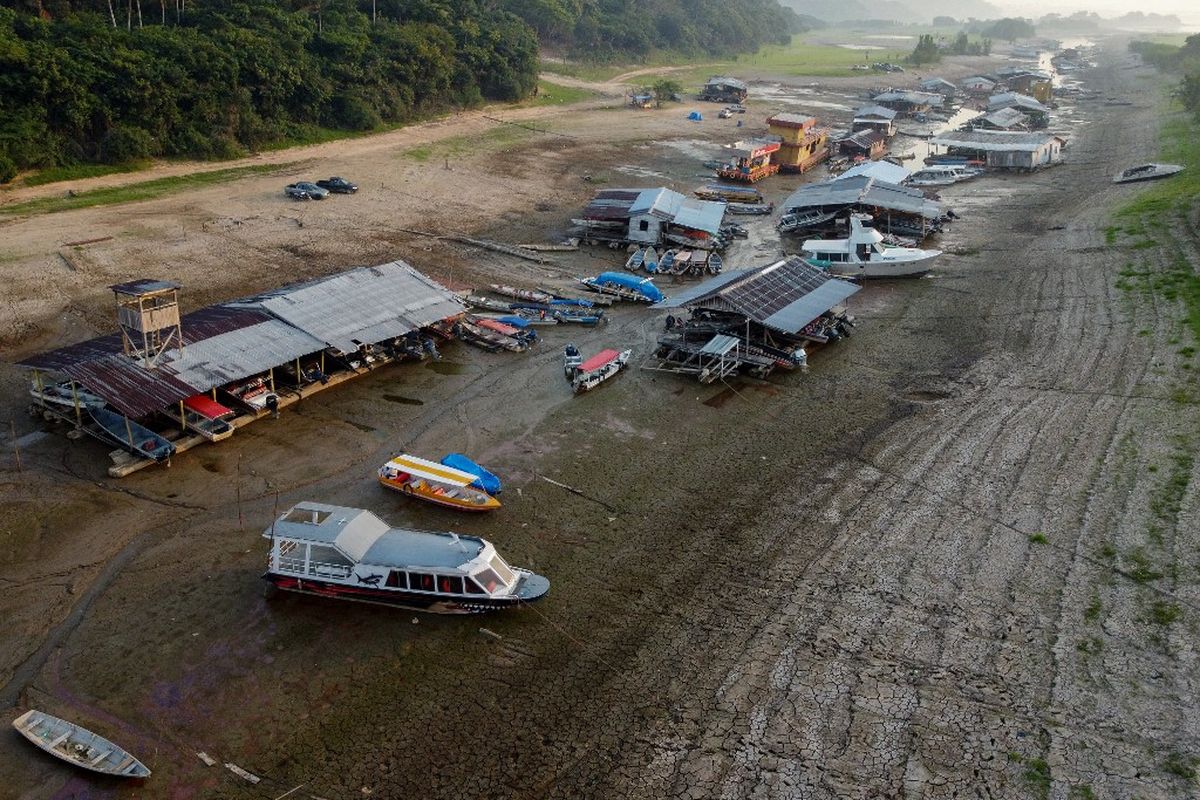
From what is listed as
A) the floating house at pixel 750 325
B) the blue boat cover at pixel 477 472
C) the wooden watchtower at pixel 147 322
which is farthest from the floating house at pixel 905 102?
the wooden watchtower at pixel 147 322

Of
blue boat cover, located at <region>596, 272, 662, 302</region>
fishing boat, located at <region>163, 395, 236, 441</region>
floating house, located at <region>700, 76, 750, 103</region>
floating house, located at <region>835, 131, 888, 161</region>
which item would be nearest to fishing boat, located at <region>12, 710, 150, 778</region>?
fishing boat, located at <region>163, 395, 236, 441</region>

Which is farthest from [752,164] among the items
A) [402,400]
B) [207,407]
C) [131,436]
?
[131,436]

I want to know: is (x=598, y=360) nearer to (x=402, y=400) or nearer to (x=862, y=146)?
(x=402, y=400)

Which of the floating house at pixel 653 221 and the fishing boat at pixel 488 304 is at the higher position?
the floating house at pixel 653 221

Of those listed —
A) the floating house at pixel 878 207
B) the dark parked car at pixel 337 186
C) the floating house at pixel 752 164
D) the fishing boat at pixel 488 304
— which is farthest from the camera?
the floating house at pixel 752 164

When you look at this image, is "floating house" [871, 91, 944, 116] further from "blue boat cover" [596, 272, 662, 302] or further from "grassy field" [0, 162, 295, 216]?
"blue boat cover" [596, 272, 662, 302]

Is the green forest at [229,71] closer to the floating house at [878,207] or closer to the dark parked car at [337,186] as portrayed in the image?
the dark parked car at [337,186]

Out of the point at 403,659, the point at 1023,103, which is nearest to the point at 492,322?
the point at 403,659
